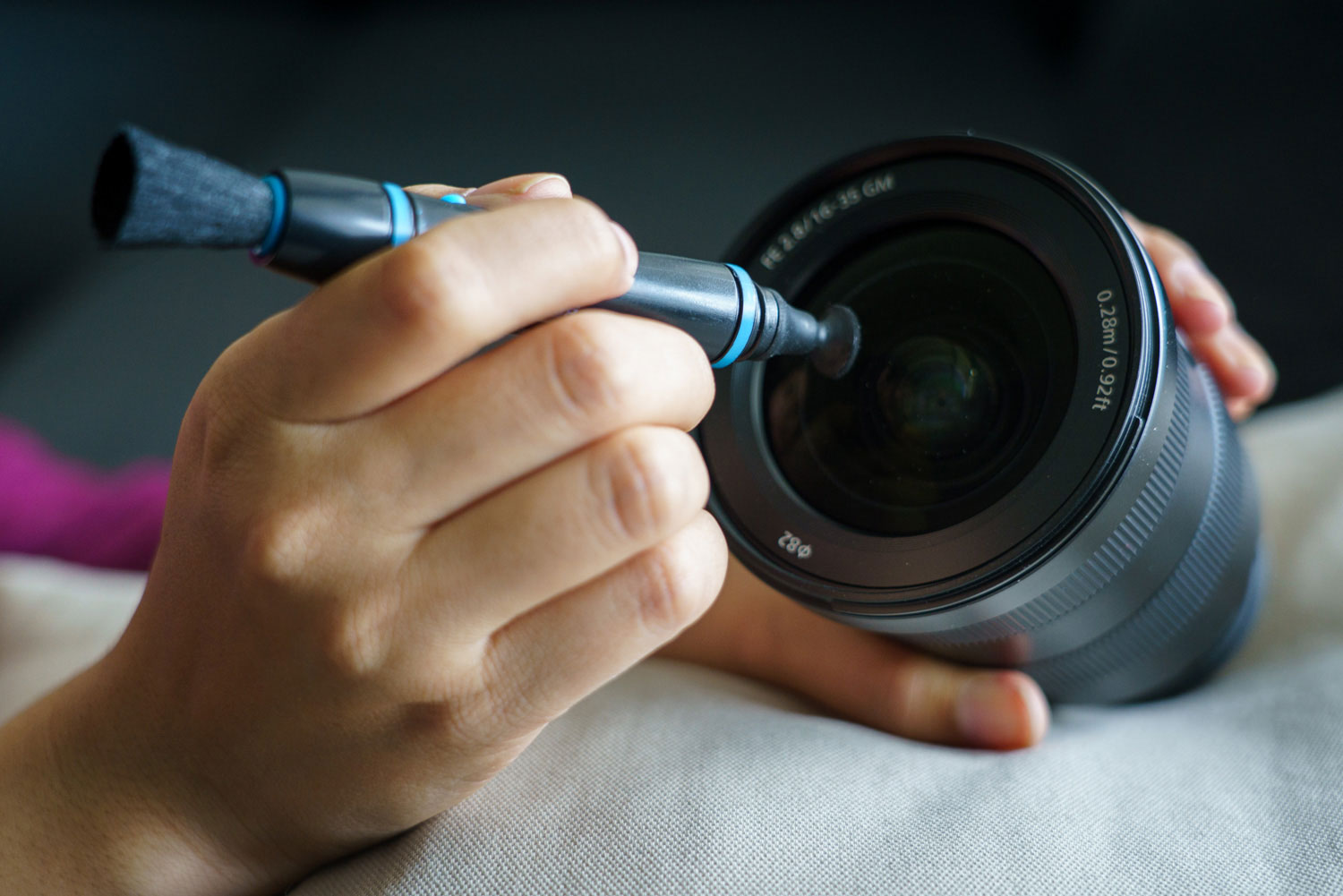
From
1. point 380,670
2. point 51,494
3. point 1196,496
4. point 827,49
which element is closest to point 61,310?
point 51,494

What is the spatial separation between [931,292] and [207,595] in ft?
0.97

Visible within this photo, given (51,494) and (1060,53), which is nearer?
(51,494)

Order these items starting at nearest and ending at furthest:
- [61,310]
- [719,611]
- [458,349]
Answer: [458,349] < [719,611] < [61,310]

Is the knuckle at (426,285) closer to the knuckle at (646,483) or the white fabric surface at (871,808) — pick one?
the knuckle at (646,483)

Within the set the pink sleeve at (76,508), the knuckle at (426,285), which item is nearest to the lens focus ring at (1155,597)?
the knuckle at (426,285)

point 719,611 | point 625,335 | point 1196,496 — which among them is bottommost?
point 719,611

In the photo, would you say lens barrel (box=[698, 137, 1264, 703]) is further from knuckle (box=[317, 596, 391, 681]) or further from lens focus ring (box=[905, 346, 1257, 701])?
knuckle (box=[317, 596, 391, 681])

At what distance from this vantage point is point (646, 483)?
301 millimetres

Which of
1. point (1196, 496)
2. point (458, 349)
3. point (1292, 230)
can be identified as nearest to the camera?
point (458, 349)

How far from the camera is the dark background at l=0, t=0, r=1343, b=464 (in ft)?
2.83

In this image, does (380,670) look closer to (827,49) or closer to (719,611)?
(719,611)

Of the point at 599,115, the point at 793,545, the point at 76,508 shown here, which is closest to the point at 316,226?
the point at 793,545

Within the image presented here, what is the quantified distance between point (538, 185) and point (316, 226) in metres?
0.10

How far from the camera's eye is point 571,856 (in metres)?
0.37
